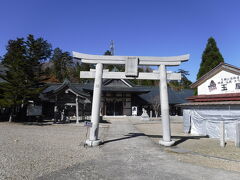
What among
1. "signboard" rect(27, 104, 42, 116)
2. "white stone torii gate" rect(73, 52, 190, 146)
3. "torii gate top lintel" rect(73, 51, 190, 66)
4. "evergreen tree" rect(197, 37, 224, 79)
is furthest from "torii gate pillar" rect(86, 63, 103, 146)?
"signboard" rect(27, 104, 42, 116)

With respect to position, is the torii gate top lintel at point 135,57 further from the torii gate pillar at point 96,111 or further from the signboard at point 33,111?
the signboard at point 33,111

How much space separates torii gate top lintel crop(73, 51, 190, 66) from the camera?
9547mm

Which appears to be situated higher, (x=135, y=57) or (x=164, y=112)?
(x=135, y=57)

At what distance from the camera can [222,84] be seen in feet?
42.0

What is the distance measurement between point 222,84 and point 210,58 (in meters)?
4.77

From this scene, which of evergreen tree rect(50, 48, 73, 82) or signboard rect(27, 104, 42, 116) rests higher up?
evergreen tree rect(50, 48, 73, 82)

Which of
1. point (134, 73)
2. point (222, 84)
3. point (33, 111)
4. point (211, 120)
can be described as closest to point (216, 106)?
point (211, 120)

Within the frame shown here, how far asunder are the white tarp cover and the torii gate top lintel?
183 inches

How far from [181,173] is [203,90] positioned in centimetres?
1036

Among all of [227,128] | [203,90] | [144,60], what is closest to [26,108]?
[144,60]

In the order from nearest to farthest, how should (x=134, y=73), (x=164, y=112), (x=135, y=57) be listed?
(x=164, y=112) < (x=134, y=73) < (x=135, y=57)

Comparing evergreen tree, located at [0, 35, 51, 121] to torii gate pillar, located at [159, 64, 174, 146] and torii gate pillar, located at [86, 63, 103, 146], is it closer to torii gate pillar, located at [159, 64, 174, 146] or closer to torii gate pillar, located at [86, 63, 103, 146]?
torii gate pillar, located at [86, 63, 103, 146]

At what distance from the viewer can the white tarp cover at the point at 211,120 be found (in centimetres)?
1109

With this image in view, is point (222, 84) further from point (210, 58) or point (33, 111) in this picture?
point (33, 111)
